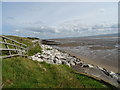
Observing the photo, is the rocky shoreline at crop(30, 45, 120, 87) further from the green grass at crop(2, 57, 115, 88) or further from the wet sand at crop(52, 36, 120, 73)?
the wet sand at crop(52, 36, 120, 73)

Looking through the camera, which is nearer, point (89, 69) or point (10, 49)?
point (10, 49)

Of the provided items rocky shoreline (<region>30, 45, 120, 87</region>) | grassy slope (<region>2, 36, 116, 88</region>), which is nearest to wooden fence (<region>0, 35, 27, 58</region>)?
grassy slope (<region>2, 36, 116, 88</region>)

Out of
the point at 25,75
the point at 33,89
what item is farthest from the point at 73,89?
the point at 25,75

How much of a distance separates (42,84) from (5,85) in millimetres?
1759

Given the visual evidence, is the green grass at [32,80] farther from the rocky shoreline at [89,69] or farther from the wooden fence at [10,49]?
the rocky shoreline at [89,69]

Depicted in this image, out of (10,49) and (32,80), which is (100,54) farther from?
(32,80)

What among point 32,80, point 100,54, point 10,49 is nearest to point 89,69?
point 32,80

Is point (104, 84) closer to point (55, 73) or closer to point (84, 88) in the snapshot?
point (84, 88)

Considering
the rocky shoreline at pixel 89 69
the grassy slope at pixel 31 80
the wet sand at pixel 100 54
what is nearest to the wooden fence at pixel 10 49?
the grassy slope at pixel 31 80

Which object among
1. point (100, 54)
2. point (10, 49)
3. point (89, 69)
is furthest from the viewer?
point (100, 54)

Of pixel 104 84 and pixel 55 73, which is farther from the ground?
pixel 55 73

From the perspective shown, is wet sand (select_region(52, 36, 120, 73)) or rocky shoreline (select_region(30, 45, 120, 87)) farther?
wet sand (select_region(52, 36, 120, 73))

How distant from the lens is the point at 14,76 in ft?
19.4

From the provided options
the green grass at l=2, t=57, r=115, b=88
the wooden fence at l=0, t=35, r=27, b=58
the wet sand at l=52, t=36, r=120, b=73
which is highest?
the wooden fence at l=0, t=35, r=27, b=58
